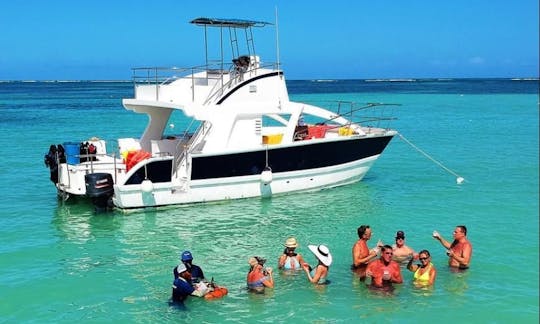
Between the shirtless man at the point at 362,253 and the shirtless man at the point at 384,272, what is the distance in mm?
603

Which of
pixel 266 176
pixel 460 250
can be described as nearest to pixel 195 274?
pixel 460 250

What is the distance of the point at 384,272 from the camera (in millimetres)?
9602

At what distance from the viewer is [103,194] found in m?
14.5

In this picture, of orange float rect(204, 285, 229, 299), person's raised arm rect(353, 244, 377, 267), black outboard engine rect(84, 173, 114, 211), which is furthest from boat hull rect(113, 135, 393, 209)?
orange float rect(204, 285, 229, 299)

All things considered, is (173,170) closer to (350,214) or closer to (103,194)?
(103,194)

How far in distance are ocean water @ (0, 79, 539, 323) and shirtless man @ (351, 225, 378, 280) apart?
0.24 meters

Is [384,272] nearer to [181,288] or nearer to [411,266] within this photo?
[411,266]

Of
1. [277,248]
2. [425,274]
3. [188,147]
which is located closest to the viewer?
[425,274]

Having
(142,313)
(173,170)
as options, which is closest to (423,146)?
(173,170)

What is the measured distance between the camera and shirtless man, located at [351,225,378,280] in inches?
405

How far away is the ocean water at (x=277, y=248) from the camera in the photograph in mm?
9164

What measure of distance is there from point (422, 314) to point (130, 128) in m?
35.3

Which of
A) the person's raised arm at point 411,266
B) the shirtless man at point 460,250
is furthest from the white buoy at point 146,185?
the shirtless man at point 460,250

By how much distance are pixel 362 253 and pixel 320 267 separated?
1.01m
